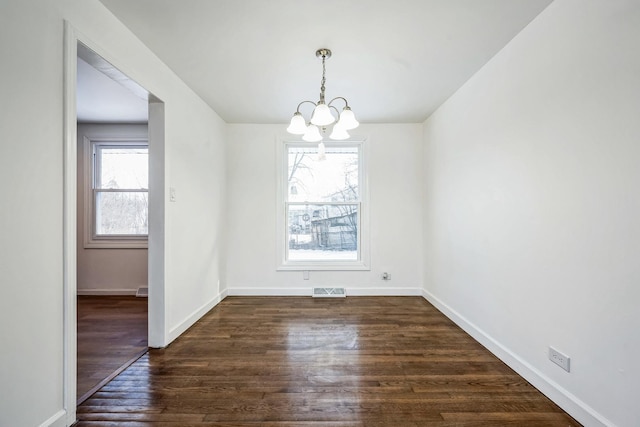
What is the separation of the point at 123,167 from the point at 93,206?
27.4 inches

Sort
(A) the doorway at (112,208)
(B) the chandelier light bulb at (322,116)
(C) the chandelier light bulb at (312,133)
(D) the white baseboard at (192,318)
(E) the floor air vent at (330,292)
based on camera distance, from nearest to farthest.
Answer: (B) the chandelier light bulb at (322,116) < (C) the chandelier light bulb at (312,133) < (D) the white baseboard at (192,318) < (E) the floor air vent at (330,292) < (A) the doorway at (112,208)

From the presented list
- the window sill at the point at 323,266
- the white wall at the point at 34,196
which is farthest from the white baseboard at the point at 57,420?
the window sill at the point at 323,266

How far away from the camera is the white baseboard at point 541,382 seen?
154 cm

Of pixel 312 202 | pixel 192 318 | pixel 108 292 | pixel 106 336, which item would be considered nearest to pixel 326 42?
pixel 312 202

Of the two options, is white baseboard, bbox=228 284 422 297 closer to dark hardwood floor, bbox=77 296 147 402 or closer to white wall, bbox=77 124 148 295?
dark hardwood floor, bbox=77 296 147 402

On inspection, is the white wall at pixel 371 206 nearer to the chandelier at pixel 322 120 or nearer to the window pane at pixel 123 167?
the window pane at pixel 123 167

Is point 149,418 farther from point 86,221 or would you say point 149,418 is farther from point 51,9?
point 86,221

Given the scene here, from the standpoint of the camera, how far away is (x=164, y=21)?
194cm

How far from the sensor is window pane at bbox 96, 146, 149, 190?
420 cm

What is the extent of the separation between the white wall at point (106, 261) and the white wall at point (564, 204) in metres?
4.36

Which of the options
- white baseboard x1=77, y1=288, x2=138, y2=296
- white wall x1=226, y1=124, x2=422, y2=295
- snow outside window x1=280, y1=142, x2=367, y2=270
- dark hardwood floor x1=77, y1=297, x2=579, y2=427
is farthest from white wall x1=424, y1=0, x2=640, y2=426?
white baseboard x1=77, y1=288, x2=138, y2=296

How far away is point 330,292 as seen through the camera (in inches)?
159

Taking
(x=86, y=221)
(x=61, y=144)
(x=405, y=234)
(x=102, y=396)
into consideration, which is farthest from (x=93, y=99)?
(x=405, y=234)

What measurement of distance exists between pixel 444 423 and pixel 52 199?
2.42 meters
